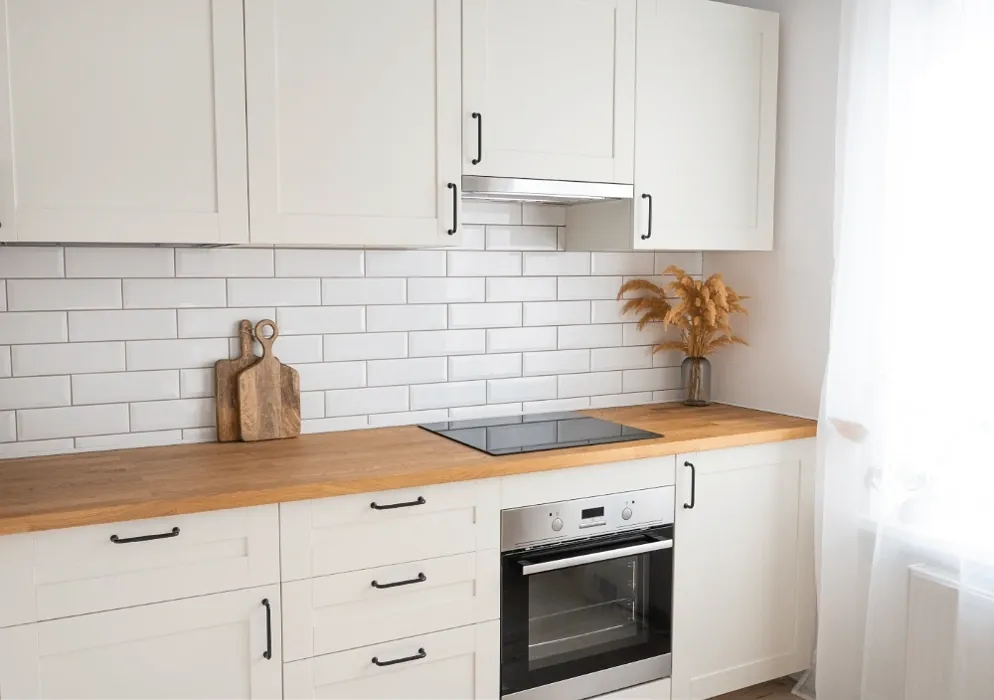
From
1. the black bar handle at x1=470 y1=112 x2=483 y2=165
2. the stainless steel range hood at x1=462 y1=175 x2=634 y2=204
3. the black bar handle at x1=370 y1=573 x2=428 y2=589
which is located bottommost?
the black bar handle at x1=370 y1=573 x2=428 y2=589

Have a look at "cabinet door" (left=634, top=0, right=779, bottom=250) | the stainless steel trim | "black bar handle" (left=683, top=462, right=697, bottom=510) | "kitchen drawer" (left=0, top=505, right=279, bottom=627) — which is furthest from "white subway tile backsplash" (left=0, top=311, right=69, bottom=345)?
"black bar handle" (left=683, top=462, right=697, bottom=510)

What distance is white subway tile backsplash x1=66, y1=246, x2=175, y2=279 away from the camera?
7.85 ft

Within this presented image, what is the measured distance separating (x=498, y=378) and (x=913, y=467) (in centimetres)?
132

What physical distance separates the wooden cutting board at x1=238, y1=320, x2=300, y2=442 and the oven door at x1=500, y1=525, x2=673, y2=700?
0.78 m

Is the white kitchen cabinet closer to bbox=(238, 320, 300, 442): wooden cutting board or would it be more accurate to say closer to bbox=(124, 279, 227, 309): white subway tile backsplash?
bbox=(238, 320, 300, 442): wooden cutting board

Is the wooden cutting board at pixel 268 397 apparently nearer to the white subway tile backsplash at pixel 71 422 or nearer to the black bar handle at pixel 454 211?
the white subway tile backsplash at pixel 71 422

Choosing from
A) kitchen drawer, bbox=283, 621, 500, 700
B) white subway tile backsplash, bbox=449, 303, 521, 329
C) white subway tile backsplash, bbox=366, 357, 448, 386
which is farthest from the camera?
white subway tile backsplash, bbox=449, 303, 521, 329

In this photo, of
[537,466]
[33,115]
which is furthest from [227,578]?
[33,115]

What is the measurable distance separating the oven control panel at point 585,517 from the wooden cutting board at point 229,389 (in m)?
0.85

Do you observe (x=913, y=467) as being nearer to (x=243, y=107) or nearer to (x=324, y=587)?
(x=324, y=587)

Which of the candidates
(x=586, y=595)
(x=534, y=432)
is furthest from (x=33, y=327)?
(x=586, y=595)

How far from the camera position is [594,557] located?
2.47 meters

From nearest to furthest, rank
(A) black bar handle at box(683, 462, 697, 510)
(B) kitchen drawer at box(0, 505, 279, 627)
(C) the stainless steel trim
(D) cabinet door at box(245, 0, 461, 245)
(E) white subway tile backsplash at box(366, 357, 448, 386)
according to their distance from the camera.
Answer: (B) kitchen drawer at box(0, 505, 279, 627)
(D) cabinet door at box(245, 0, 461, 245)
(C) the stainless steel trim
(A) black bar handle at box(683, 462, 697, 510)
(E) white subway tile backsplash at box(366, 357, 448, 386)

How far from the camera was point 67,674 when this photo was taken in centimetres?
189
